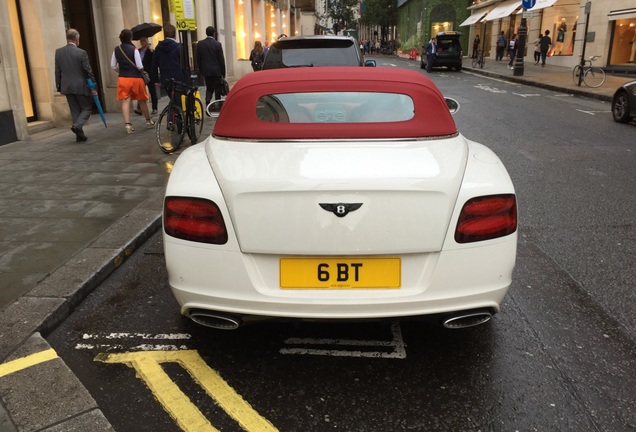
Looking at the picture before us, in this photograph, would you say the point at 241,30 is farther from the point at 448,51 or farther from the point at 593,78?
the point at 593,78

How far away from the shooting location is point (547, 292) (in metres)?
3.81

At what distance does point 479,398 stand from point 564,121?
11001 mm

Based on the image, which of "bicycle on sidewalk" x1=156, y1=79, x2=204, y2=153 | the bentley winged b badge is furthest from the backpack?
the bentley winged b badge

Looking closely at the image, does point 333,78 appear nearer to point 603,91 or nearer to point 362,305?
point 362,305

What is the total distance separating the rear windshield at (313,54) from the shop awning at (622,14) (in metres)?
19.8

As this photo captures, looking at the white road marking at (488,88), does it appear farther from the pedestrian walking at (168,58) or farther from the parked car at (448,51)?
the pedestrian walking at (168,58)

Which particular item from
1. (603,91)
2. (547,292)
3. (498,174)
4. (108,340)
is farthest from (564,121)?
(108,340)

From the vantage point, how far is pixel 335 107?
3441 millimetres

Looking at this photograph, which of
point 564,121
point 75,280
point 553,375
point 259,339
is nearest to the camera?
point 553,375

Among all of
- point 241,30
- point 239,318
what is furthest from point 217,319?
point 241,30

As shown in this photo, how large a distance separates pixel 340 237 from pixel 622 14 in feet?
87.2

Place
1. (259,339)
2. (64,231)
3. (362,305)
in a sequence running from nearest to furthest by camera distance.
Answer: (362,305) → (259,339) → (64,231)

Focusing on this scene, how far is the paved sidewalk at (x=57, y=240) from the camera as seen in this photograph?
2.54 metres

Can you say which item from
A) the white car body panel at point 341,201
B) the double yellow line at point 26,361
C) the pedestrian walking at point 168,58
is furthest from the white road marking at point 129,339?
the pedestrian walking at point 168,58
